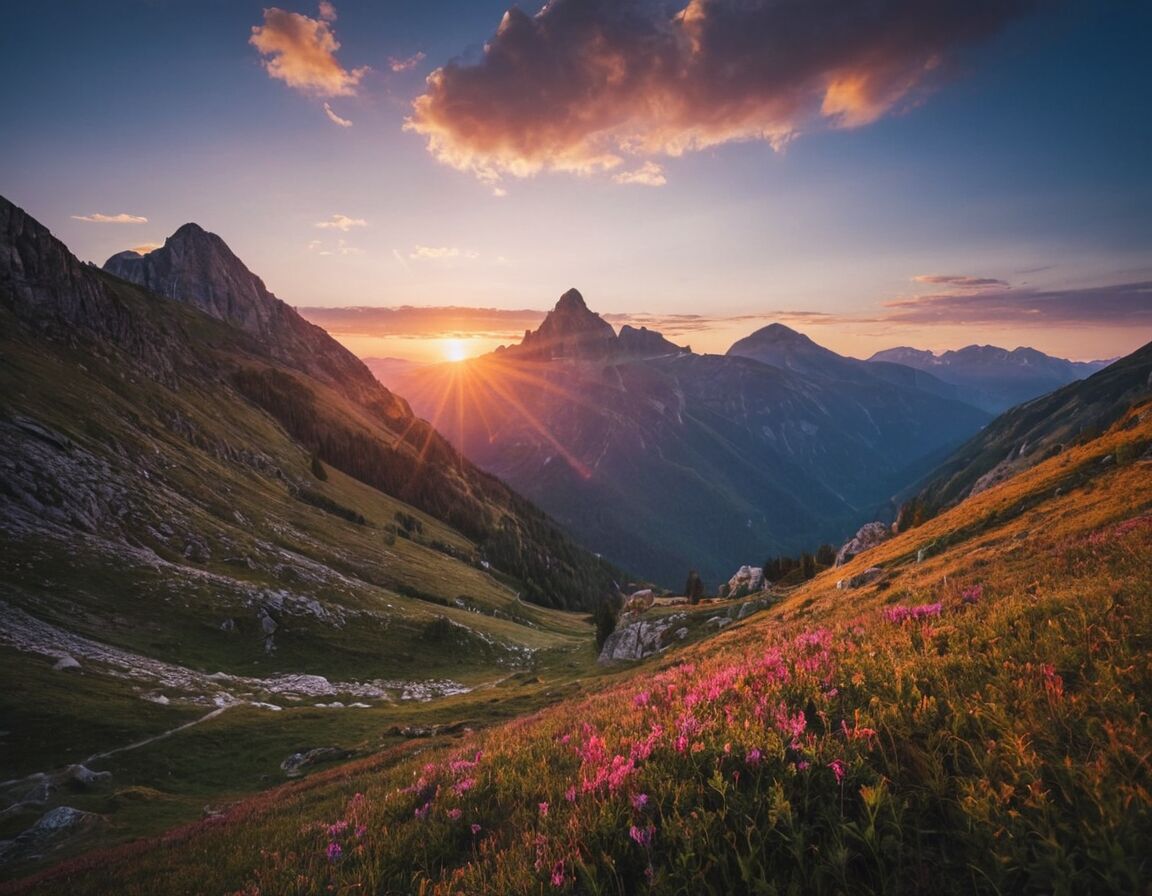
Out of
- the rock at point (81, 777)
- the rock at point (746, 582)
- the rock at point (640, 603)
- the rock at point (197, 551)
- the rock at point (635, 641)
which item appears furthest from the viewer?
the rock at point (746, 582)

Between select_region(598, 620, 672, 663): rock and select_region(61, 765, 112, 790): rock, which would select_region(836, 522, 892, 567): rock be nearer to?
select_region(598, 620, 672, 663): rock

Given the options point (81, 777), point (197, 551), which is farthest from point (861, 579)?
point (197, 551)

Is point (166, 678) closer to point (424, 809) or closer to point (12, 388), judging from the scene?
point (424, 809)

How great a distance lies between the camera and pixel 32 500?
168ft

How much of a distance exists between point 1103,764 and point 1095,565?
29.2 feet

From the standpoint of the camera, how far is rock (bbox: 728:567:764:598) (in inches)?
4418

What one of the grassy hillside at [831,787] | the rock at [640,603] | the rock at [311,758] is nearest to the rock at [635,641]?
the rock at [640,603]

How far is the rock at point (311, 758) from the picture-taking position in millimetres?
28987

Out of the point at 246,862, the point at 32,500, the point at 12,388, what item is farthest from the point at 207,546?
the point at 246,862

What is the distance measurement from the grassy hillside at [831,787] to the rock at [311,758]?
24.2 metres

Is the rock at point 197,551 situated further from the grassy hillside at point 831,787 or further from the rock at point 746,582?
the rock at point 746,582

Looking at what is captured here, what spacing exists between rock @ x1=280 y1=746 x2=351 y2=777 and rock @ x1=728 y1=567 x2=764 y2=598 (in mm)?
95106

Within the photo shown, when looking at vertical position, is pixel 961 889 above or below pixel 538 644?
above

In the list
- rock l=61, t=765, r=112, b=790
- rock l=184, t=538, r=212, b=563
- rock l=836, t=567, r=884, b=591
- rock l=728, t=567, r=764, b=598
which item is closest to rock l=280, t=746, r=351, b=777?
rock l=61, t=765, r=112, b=790
